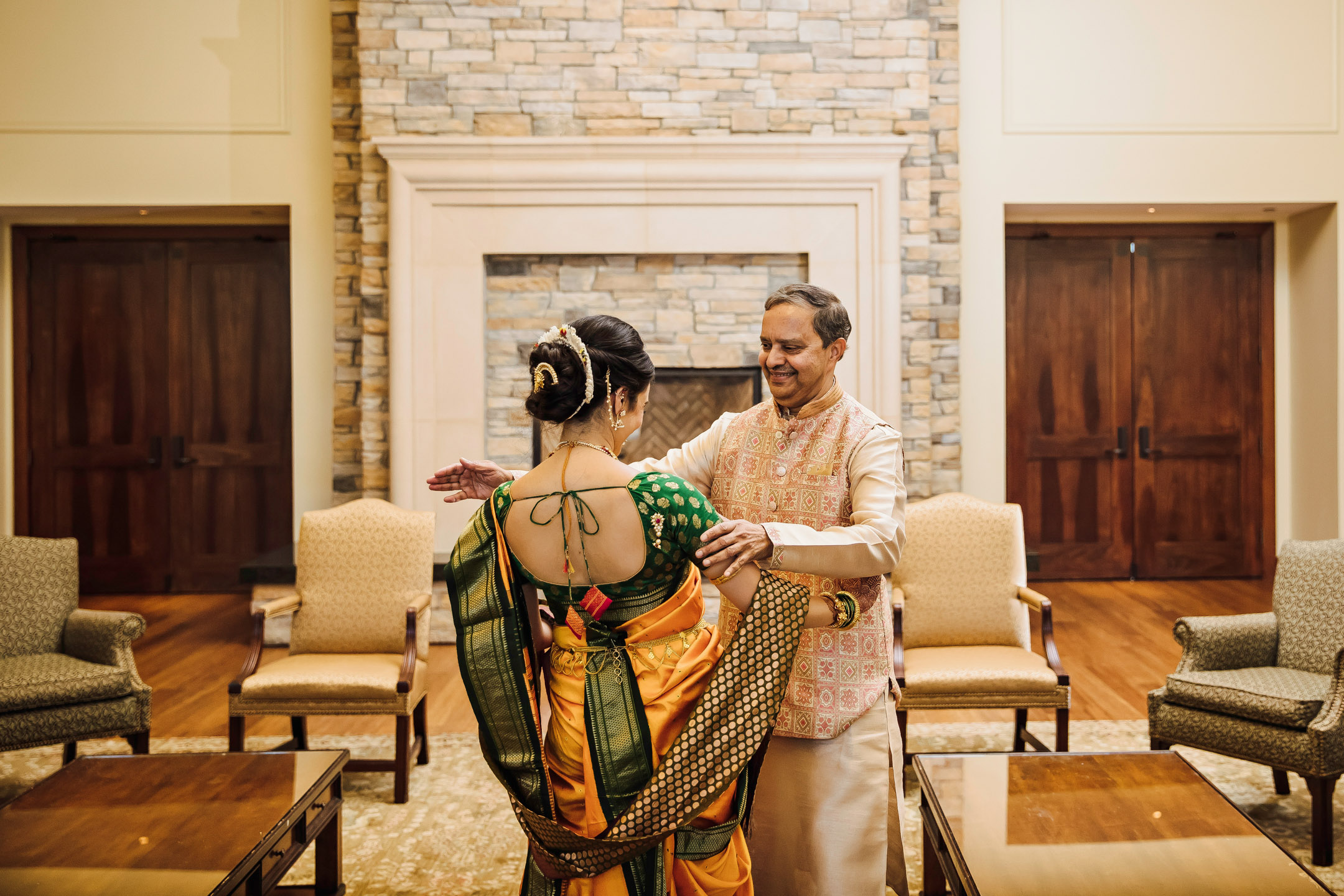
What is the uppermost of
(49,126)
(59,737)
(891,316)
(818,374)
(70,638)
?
(49,126)

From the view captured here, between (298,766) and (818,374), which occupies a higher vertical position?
(818,374)

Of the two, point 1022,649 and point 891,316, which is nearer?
point 1022,649

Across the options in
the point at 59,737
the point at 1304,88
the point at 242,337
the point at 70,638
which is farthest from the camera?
the point at 242,337

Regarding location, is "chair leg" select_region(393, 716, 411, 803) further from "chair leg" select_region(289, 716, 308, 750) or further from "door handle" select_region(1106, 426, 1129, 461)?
"door handle" select_region(1106, 426, 1129, 461)

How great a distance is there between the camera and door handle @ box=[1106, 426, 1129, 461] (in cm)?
660

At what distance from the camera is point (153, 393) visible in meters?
6.46

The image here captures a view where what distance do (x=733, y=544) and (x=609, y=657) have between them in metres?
0.30

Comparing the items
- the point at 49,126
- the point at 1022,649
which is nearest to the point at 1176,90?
the point at 1022,649

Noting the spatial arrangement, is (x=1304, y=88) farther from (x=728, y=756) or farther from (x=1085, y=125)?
(x=728, y=756)

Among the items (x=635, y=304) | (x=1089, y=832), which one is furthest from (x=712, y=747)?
(x=635, y=304)

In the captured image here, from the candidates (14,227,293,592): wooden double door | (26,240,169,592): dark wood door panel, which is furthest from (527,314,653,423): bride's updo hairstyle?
(26,240,169,592): dark wood door panel

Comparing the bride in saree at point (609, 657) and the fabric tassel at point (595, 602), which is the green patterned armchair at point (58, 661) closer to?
the bride in saree at point (609, 657)

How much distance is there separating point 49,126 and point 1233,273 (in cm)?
776

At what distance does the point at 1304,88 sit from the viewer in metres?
5.68
